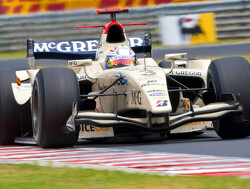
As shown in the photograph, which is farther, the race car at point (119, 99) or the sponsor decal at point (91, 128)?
the sponsor decal at point (91, 128)

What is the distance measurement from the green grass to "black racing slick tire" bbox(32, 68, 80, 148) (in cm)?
221

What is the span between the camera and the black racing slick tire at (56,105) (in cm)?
959

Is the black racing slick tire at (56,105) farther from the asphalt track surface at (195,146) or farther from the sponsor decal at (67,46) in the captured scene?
the sponsor decal at (67,46)

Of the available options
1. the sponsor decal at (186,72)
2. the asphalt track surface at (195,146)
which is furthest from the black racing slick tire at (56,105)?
the sponsor decal at (186,72)

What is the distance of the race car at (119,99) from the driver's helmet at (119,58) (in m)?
0.01

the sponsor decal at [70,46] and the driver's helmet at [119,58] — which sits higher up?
the sponsor decal at [70,46]

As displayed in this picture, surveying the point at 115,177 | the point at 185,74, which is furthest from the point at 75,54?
the point at 115,177

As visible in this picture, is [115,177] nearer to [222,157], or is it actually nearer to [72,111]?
[222,157]

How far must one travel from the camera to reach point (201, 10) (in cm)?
2422

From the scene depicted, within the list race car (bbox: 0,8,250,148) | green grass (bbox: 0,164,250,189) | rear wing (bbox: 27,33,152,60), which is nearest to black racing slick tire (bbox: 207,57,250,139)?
race car (bbox: 0,8,250,148)

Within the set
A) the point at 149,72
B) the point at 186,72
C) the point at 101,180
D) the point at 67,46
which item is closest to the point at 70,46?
the point at 67,46

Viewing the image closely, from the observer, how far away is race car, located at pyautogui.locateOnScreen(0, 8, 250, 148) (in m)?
9.58

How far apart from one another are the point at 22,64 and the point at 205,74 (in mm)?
11371

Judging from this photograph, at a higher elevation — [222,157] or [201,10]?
[201,10]
